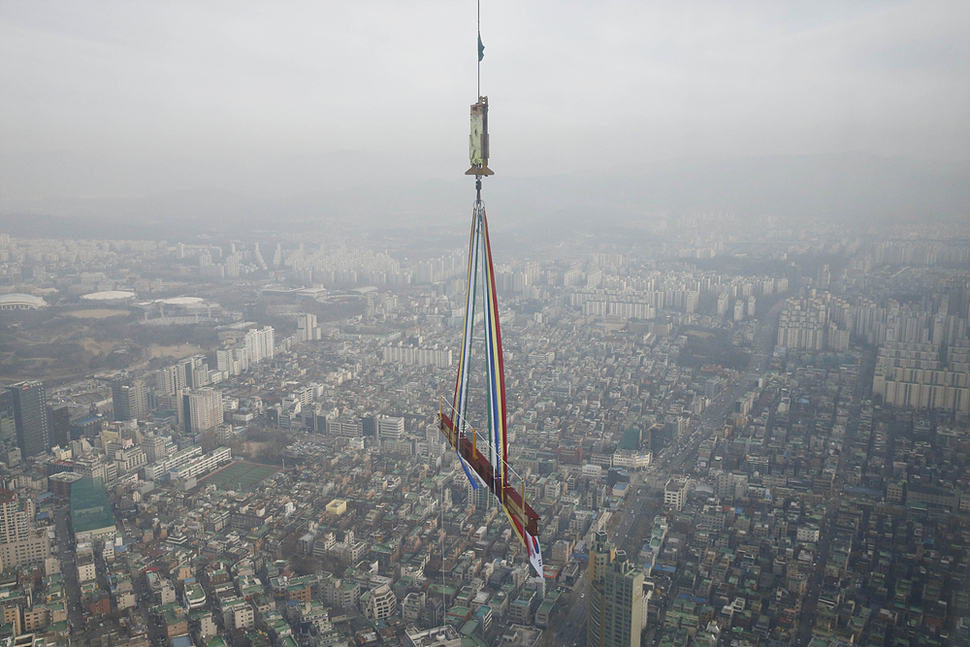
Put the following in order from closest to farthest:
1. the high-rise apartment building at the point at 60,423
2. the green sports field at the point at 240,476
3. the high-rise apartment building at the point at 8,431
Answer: the green sports field at the point at 240,476 < the high-rise apartment building at the point at 8,431 < the high-rise apartment building at the point at 60,423

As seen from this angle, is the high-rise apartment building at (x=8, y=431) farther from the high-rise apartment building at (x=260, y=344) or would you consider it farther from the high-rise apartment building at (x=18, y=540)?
the high-rise apartment building at (x=260, y=344)

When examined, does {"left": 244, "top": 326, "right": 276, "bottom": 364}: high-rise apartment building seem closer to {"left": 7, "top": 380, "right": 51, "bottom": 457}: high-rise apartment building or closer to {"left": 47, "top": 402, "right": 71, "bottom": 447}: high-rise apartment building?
{"left": 47, "top": 402, "right": 71, "bottom": 447}: high-rise apartment building

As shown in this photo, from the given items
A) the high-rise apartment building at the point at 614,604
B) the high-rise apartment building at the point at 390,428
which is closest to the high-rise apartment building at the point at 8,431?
the high-rise apartment building at the point at 390,428

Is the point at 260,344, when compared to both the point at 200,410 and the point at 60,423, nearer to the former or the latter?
the point at 200,410

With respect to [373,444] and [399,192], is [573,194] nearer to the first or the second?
[399,192]

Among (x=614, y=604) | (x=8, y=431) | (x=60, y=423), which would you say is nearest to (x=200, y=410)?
(x=60, y=423)

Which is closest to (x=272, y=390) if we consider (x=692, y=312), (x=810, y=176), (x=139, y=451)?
(x=139, y=451)

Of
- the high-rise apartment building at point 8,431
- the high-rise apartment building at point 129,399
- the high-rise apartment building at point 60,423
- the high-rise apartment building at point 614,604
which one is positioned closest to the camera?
the high-rise apartment building at point 614,604
